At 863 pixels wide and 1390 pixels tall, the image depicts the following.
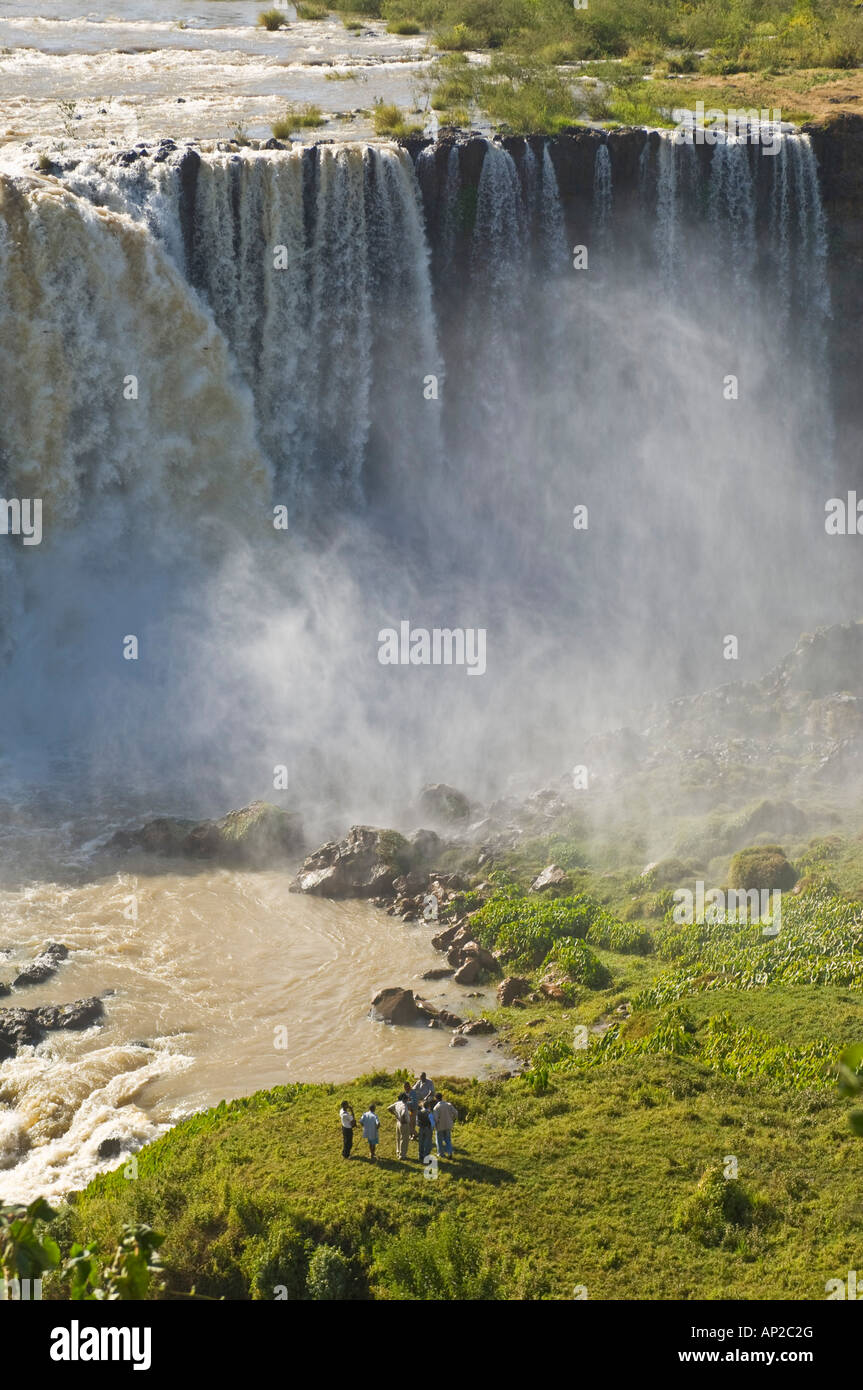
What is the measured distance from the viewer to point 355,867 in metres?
22.6

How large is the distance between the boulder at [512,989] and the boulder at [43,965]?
6777 mm

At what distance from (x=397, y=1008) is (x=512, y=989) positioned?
1.84 m

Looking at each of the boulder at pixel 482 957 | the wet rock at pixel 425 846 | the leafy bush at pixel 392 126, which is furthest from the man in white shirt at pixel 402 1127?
the leafy bush at pixel 392 126

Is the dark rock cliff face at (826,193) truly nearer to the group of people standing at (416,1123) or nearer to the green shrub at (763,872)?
the green shrub at (763,872)

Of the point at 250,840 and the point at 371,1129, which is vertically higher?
the point at 250,840

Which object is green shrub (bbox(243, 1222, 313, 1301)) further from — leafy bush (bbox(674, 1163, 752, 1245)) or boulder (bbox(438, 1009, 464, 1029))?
boulder (bbox(438, 1009, 464, 1029))

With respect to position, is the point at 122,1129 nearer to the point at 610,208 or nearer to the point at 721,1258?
the point at 721,1258

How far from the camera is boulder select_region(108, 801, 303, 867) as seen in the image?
23.5m

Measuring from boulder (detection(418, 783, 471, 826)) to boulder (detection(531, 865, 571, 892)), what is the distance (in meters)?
2.85

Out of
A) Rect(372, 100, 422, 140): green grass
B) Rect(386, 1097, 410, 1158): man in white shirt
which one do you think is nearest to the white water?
Rect(372, 100, 422, 140): green grass

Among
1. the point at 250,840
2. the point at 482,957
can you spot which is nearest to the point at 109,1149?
the point at 482,957

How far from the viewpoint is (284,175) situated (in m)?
29.9

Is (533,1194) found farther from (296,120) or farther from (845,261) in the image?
(845,261)
